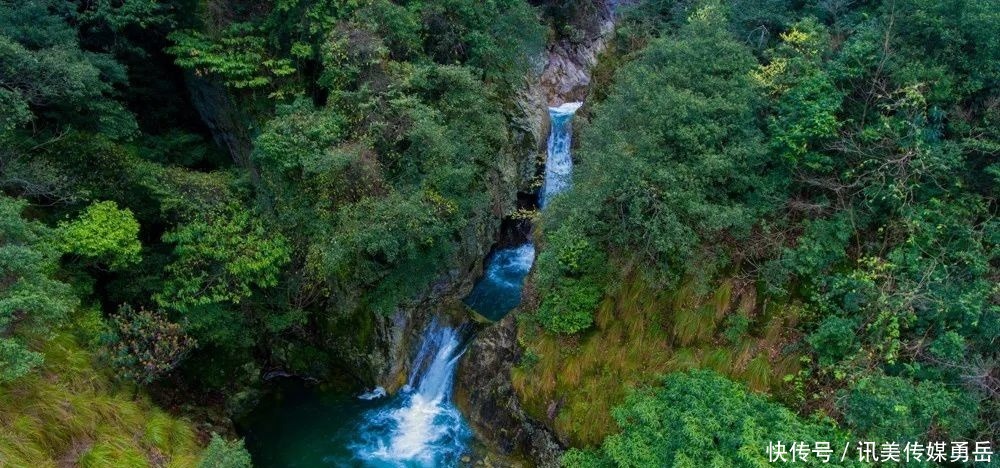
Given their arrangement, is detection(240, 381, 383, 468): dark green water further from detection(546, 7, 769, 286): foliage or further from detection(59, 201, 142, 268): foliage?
detection(546, 7, 769, 286): foliage

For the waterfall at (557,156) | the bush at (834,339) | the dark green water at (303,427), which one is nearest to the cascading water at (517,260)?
the waterfall at (557,156)

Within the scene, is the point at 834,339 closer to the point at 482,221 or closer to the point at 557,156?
the point at 482,221

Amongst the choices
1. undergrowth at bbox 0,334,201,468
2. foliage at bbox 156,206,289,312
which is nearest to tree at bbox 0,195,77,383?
undergrowth at bbox 0,334,201,468

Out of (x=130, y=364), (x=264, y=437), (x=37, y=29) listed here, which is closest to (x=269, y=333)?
(x=264, y=437)

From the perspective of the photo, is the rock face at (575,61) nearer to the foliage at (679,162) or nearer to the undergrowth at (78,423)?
the foliage at (679,162)

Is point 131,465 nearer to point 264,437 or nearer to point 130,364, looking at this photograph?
point 130,364

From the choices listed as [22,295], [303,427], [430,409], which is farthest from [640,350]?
[22,295]
